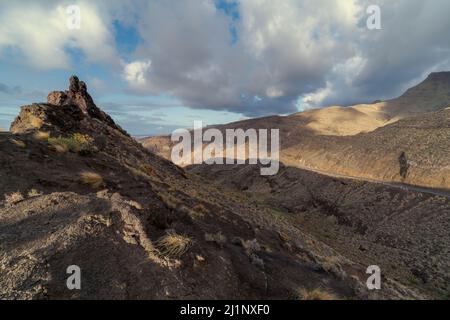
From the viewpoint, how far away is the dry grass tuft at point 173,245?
6355 millimetres

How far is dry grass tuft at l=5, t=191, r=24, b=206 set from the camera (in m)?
7.72

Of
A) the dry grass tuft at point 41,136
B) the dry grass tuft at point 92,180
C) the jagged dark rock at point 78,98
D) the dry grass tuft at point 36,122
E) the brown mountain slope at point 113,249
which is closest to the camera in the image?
the brown mountain slope at point 113,249

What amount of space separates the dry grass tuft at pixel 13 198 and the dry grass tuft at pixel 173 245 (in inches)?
155

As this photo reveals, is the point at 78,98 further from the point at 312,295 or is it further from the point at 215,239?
the point at 312,295

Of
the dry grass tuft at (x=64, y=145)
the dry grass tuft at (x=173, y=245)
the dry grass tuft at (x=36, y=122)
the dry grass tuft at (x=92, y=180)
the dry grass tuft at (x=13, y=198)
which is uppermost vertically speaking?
the dry grass tuft at (x=36, y=122)

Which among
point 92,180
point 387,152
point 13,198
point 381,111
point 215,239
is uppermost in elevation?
point 381,111

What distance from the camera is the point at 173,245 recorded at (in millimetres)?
6547

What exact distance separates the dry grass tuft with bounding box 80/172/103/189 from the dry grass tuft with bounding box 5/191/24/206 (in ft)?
6.47

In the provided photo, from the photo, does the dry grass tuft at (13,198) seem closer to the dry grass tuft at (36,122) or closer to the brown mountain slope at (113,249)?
the brown mountain slope at (113,249)

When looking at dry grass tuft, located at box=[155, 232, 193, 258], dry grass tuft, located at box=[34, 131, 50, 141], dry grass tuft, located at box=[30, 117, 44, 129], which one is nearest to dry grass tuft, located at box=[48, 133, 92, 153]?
dry grass tuft, located at box=[34, 131, 50, 141]

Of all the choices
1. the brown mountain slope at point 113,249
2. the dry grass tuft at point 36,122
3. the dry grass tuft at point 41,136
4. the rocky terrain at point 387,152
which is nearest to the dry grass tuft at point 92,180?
the brown mountain slope at point 113,249

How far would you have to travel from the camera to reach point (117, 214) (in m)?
7.30

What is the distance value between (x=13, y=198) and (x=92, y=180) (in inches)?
94.2

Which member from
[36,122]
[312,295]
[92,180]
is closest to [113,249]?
[312,295]
